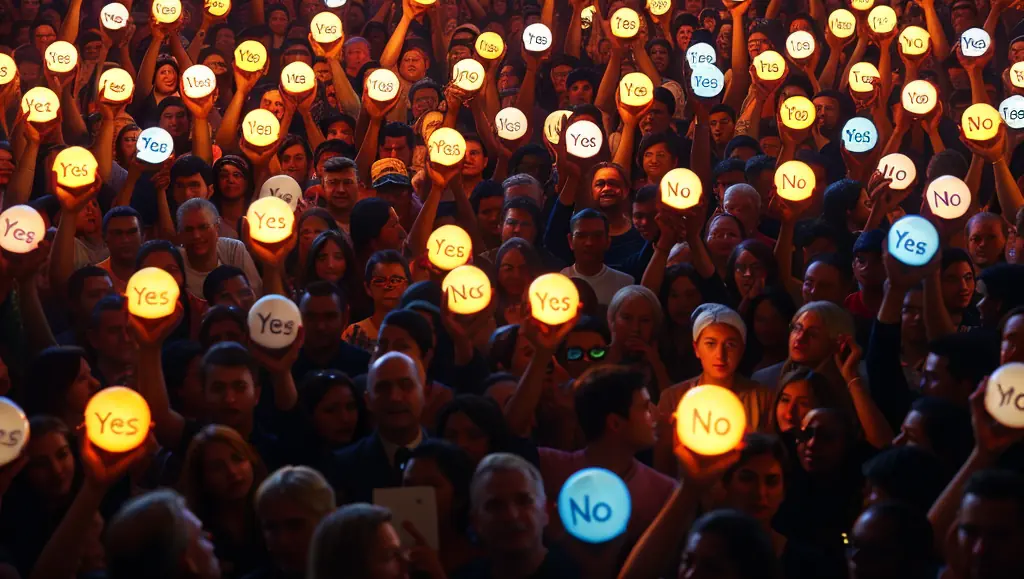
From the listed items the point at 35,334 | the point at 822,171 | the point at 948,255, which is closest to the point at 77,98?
the point at 35,334

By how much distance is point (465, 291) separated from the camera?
5629 millimetres

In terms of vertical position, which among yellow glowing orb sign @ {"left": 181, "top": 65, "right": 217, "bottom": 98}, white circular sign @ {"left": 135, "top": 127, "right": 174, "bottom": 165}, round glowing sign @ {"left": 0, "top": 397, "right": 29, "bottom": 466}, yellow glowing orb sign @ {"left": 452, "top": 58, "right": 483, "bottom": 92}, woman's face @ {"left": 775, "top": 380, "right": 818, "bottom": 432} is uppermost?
yellow glowing orb sign @ {"left": 452, "top": 58, "right": 483, "bottom": 92}

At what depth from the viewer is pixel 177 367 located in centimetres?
538

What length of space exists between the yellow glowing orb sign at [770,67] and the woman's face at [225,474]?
4508mm

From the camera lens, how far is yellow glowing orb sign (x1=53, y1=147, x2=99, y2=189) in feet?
20.7

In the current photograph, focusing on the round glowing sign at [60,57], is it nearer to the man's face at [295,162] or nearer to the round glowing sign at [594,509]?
the man's face at [295,162]

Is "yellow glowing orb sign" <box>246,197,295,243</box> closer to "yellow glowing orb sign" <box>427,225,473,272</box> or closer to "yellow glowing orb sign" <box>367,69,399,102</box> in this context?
"yellow glowing orb sign" <box>427,225,473,272</box>

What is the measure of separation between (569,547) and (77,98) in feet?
19.8

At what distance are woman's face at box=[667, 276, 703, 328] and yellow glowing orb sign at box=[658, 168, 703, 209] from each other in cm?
44

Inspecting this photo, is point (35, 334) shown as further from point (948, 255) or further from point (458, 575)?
point (948, 255)

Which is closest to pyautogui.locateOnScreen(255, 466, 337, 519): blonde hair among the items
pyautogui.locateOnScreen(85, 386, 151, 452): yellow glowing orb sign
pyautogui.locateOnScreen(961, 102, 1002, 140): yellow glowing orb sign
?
pyautogui.locateOnScreen(85, 386, 151, 452): yellow glowing orb sign

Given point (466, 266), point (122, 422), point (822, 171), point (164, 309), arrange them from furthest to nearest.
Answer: point (822, 171)
point (466, 266)
point (164, 309)
point (122, 422)

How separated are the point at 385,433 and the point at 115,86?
12.1ft

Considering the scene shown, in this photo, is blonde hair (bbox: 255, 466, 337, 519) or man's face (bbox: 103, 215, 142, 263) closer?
blonde hair (bbox: 255, 466, 337, 519)
